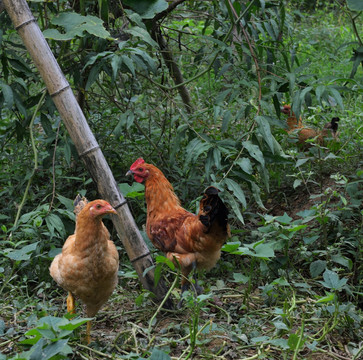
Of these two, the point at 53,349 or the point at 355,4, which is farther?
the point at 355,4

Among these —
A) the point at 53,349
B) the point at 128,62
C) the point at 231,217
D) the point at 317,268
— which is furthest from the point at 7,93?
the point at 317,268

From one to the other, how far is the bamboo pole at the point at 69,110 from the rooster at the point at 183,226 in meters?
0.48

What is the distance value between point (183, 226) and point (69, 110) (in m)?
1.23

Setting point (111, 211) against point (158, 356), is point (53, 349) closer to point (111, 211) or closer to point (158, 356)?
Result: point (158, 356)

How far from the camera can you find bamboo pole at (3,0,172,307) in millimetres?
2904

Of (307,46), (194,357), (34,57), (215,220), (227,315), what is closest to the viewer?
(194,357)

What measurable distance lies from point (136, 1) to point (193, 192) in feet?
5.55

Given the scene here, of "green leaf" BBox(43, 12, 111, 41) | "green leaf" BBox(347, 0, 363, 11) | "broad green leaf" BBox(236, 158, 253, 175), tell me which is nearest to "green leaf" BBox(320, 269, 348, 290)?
"broad green leaf" BBox(236, 158, 253, 175)

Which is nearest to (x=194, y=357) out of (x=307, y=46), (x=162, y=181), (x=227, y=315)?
(x=227, y=315)

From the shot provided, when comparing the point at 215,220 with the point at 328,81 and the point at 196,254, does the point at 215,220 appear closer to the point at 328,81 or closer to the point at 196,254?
the point at 196,254

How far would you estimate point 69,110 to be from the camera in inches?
115

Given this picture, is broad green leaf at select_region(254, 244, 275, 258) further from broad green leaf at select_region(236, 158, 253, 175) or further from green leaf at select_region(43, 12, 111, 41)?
green leaf at select_region(43, 12, 111, 41)

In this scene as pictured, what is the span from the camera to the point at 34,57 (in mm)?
2932

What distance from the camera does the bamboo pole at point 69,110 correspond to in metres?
2.90
